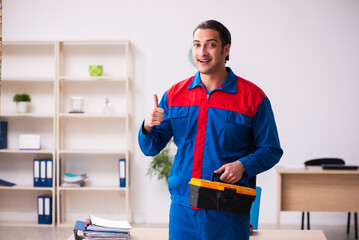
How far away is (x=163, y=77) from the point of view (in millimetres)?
5184

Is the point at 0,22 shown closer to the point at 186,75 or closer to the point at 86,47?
the point at 86,47

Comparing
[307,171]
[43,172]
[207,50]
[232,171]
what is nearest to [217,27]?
[207,50]

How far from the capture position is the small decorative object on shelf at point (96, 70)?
16.2ft

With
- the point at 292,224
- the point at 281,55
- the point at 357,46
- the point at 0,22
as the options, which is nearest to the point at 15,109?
the point at 0,22

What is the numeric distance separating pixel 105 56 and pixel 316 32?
2.54m

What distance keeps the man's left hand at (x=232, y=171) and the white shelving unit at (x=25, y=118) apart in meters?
3.96

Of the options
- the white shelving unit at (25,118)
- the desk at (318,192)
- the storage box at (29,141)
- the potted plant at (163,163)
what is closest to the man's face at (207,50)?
the desk at (318,192)

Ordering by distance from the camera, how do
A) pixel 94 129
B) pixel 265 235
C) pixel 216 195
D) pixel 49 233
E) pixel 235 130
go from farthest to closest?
pixel 94 129
pixel 49 233
pixel 265 235
pixel 235 130
pixel 216 195

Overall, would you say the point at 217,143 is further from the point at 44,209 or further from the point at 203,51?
the point at 44,209

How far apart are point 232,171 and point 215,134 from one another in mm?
181

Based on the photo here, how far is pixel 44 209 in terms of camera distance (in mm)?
4996

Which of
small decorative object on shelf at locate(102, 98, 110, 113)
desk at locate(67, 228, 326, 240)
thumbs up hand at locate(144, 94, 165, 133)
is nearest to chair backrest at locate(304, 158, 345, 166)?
small decorative object on shelf at locate(102, 98, 110, 113)

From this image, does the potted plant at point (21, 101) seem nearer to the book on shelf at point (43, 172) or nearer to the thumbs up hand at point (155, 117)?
the book on shelf at point (43, 172)

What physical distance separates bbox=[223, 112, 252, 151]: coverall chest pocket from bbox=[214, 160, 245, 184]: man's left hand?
9cm
